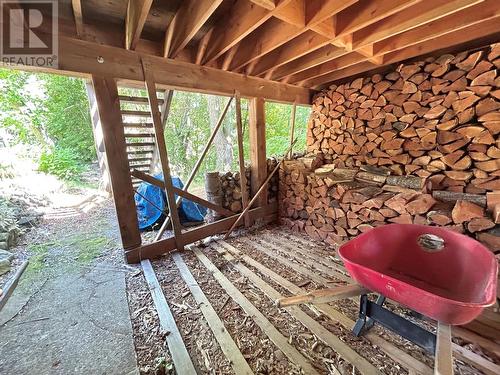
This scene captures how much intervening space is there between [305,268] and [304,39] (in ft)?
7.53

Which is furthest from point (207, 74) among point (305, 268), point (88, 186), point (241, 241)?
point (88, 186)

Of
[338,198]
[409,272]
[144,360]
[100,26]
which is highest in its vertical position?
[100,26]

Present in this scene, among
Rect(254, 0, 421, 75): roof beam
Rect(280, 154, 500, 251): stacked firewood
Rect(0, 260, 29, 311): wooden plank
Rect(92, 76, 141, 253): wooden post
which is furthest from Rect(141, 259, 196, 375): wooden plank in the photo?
Rect(254, 0, 421, 75): roof beam

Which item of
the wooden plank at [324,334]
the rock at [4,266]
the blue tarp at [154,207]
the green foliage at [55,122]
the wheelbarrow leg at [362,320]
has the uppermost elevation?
the green foliage at [55,122]

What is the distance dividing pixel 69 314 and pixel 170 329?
0.84m

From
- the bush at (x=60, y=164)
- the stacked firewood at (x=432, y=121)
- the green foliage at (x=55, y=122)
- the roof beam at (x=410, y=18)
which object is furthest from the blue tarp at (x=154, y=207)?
the bush at (x=60, y=164)

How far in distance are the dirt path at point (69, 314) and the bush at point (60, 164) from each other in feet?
13.2

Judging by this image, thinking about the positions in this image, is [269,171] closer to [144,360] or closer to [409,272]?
[409,272]

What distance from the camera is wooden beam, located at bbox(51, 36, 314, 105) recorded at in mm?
1752

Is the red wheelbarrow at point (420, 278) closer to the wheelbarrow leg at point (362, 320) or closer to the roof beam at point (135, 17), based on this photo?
the wheelbarrow leg at point (362, 320)

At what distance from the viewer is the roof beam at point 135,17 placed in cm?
138

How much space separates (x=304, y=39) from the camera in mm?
2053

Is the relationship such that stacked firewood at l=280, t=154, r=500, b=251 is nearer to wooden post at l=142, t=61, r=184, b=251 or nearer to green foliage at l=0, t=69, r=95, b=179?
wooden post at l=142, t=61, r=184, b=251

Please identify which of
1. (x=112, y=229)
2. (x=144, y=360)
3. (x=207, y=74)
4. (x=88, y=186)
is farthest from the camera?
(x=88, y=186)
